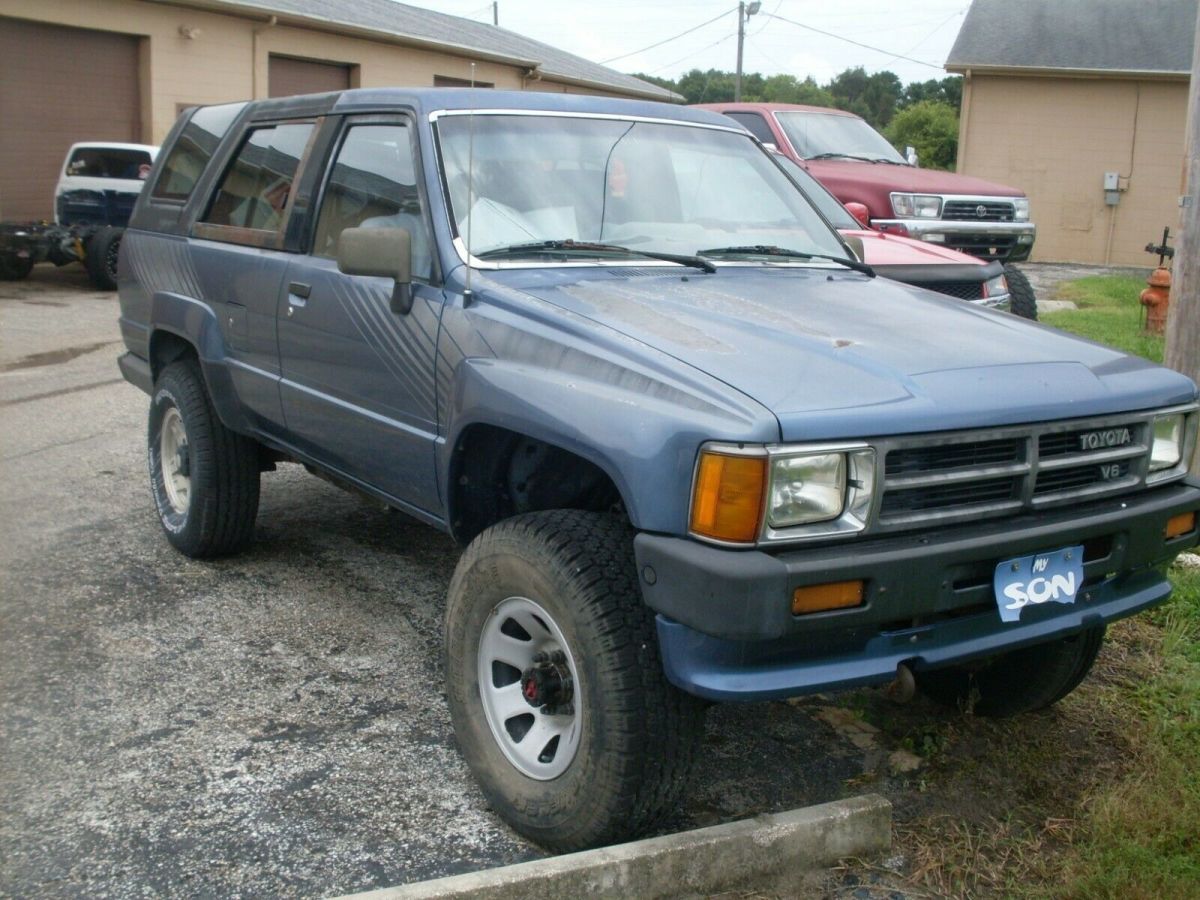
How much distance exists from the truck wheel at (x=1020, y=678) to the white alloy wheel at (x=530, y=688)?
1223mm

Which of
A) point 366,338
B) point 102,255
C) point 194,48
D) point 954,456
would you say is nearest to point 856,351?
point 954,456

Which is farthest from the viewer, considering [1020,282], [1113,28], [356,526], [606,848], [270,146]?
[1113,28]

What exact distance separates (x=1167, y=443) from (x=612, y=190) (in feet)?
6.02

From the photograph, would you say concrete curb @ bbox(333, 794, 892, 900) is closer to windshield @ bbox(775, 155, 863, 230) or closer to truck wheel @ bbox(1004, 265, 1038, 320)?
windshield @ bbox(775, 155, 863, 230)

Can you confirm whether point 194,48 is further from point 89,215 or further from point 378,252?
point 378,252

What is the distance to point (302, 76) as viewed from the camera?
2086 cm

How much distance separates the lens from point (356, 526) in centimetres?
598

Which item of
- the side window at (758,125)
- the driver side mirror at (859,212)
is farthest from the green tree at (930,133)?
the driver side mirror at (859,212)

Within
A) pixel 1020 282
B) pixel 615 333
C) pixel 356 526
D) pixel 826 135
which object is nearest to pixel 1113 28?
pixel 826 135

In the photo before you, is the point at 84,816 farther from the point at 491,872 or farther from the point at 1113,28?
the point at 1113,28

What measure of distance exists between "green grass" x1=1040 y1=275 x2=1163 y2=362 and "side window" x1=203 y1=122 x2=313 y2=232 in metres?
4.70

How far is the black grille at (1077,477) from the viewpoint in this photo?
313 centimetres

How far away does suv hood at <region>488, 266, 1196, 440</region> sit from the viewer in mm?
2861

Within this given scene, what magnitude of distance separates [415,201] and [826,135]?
7.84 metres
